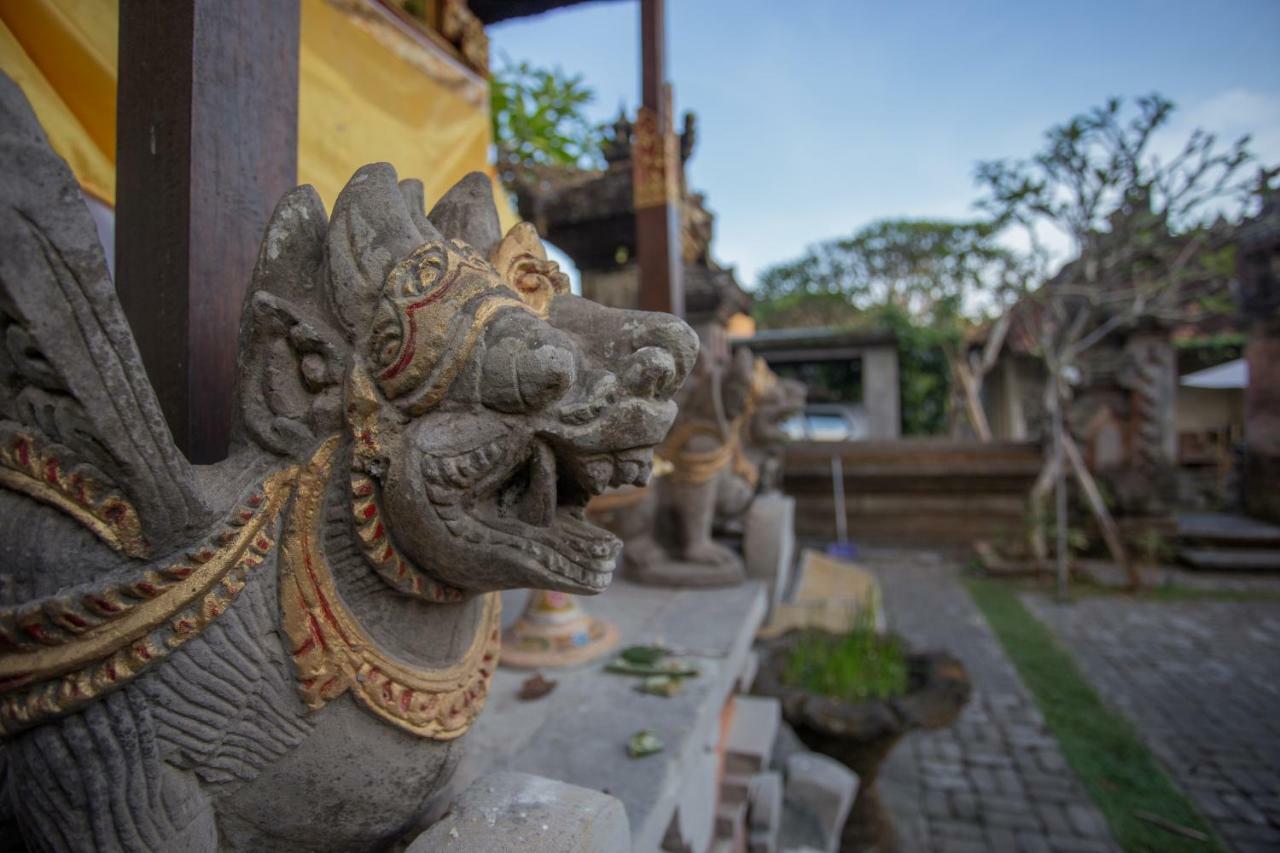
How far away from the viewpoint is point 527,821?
3.34 feet

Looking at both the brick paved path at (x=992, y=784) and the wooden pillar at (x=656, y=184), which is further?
the wooden pillar at (x=656, y=184)

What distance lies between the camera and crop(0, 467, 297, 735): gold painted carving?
82 cm

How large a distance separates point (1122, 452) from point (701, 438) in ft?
26.8

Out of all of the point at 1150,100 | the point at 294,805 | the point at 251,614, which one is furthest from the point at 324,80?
the point at 1150,100

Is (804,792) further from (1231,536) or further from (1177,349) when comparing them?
(1177,349)

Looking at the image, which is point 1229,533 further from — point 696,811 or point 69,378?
point 69,378

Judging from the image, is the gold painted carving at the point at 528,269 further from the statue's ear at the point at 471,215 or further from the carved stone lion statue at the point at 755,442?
the carved stone lion statue at the point at 755,442

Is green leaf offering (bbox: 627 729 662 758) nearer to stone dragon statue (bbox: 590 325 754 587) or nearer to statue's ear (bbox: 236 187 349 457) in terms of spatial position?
statue's ear (bbox: 236 187 349 457)

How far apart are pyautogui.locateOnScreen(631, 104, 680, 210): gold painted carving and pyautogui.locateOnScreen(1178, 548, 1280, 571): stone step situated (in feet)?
25.1

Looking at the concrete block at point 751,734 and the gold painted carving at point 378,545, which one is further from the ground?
the gold painted carving at point 378,545

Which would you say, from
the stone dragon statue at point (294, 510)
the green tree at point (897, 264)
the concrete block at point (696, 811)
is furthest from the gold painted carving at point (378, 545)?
the green tree at point (897, 264)

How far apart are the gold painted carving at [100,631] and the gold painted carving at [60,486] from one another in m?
0.08

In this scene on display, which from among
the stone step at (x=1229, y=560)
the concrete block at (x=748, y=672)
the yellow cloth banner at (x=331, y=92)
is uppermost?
the yellow cloth banner at (x=331, y=92)

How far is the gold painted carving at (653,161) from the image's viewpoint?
3.94 m
